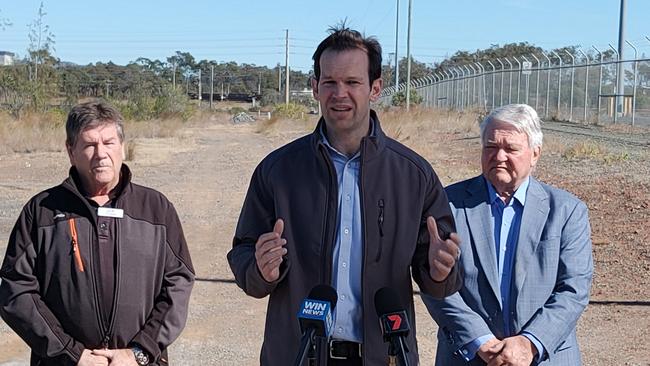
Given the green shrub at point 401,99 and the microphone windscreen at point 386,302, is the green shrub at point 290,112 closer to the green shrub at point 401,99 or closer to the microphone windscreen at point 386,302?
the green shrub at point 401,99

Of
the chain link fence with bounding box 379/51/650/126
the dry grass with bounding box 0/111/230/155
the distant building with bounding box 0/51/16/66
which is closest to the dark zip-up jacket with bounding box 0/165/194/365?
the dry grass with bounding box 0/111/230/155

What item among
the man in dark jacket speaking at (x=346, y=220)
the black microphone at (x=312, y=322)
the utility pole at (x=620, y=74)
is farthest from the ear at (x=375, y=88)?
the utility pole at (x=620, y=74)

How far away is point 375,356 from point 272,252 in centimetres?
56

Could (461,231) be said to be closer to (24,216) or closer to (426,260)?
(426,260)

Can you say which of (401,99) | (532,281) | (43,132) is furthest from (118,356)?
(401,99)

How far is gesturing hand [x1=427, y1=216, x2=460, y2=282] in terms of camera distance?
3125 mm

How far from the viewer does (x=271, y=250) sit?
3049mm

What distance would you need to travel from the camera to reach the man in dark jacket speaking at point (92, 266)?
3721mm

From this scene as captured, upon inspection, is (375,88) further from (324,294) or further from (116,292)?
(116,292)

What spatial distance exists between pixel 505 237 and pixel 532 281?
242 millimetres

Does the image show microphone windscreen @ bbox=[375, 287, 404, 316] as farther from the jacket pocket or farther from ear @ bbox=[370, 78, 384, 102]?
the jacket pocket

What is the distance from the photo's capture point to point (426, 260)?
3.32 metres

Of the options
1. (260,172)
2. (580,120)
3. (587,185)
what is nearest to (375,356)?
(260,172)

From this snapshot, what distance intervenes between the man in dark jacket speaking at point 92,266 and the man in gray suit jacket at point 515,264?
125 cm
